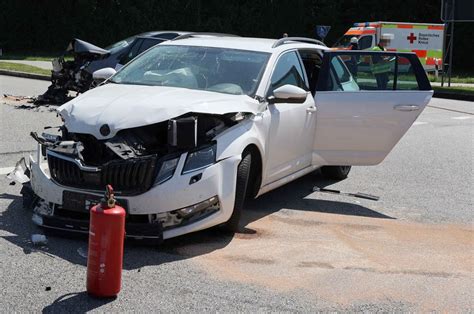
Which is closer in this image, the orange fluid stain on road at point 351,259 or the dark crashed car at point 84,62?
the orange fluid stain on road at point 351,259

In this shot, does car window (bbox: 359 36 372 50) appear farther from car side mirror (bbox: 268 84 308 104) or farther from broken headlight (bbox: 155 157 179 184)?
broken headlight (bbox: 155 157 179 184)

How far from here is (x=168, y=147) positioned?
536cm

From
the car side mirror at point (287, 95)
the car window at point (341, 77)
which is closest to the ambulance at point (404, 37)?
the car window at point (341, 77)

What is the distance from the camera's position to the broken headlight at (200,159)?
17.2 feet

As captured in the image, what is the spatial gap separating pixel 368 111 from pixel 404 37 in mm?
24999

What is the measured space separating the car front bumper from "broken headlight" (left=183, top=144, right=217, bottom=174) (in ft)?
0.12

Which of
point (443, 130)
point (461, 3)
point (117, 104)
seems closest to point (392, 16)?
point (461, 3)

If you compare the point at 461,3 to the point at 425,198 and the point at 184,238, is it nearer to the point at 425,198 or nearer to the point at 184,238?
the point at 425,198

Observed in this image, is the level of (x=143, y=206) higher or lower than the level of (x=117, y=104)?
lower

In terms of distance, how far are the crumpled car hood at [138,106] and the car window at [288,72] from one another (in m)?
0.64

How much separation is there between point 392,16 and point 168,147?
129ft

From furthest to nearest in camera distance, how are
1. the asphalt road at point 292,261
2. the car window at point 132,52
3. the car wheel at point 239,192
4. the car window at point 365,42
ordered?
the car window at point 365,42, the car window at point 132,52, the car wheel at point 239,192, the asphalt road at point 292,261

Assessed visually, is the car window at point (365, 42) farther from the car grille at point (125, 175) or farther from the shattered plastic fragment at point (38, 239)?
the shattered plastic fragment at point (38, 239)

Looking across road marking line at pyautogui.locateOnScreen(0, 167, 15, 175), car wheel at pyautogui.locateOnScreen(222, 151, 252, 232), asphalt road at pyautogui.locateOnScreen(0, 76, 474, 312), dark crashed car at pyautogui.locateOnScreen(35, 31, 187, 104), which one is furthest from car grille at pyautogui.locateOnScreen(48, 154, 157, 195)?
dark crashed car at pyautogui.locateOnScreen(35, 31, 187, 104)
